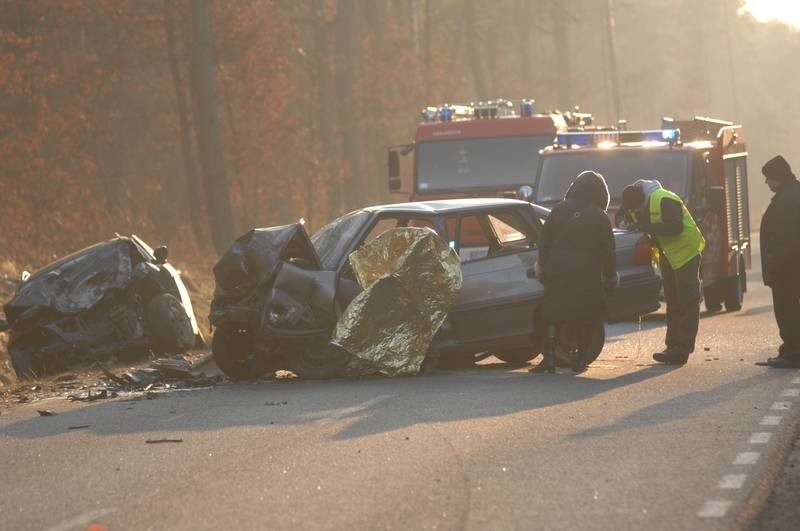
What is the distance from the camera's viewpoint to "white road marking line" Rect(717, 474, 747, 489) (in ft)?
29.3

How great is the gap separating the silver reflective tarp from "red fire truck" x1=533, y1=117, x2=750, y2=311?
653cm

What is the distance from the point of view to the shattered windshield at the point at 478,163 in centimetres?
2628

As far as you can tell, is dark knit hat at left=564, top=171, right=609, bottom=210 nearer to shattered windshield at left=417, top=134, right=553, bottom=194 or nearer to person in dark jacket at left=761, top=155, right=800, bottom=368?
person in dark jacket at left=761, top=155, right=800, bottom=368

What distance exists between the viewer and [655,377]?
14750 millimetres

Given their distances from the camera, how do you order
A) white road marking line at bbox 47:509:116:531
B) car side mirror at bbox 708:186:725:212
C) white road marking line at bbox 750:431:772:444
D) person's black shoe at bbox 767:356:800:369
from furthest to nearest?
car side mirror at bbox 708:186:725:212 → person's black shoe at bbox 767:356:800:369 → white road marking line at bbox 750:431:772:444 → white road marking line at bbox 47:509:116:531

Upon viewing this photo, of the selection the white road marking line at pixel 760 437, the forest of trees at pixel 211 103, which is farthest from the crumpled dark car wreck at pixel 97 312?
the forest of trees at pixel 211 103

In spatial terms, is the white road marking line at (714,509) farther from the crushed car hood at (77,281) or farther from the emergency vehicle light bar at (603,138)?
the emergency vehicle light bar at (603,138)

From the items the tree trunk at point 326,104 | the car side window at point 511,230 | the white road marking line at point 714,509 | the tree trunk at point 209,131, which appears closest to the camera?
the white road marking line at point 714,509

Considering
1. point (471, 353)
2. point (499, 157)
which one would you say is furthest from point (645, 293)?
point (499, 157)

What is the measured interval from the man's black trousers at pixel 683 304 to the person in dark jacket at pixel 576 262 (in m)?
1.01

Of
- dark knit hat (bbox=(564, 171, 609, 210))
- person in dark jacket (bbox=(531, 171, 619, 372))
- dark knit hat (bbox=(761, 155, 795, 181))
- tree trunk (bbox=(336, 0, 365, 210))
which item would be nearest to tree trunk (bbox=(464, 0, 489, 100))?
tree trunk (bbox=(336, 0, 365, 210))

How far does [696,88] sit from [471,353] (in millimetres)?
96191

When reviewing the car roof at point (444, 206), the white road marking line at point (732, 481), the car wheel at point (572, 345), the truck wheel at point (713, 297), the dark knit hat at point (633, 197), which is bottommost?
the truck wheel at point (713, 297)

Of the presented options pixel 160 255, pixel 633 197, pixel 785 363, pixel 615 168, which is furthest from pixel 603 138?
pixel 785 363
